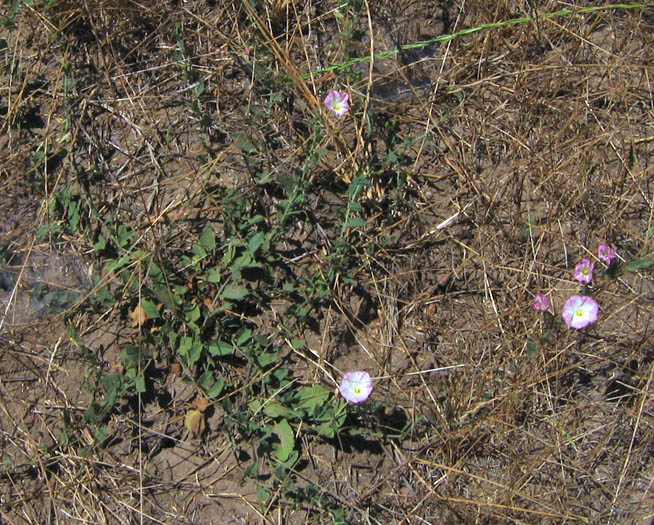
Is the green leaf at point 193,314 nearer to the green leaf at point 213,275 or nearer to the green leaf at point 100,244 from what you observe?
the green leaf at point 213,275

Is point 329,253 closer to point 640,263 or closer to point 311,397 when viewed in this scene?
point 311,397

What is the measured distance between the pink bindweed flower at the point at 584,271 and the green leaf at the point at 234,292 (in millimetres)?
1202

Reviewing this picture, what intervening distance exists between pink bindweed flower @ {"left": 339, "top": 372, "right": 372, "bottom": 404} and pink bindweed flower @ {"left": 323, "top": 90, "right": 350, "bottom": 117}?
101cm

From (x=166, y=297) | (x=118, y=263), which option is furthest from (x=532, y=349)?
(x=118, y=263)

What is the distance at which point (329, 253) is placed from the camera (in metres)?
2.58

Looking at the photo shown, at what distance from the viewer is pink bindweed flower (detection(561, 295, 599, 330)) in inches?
92.4

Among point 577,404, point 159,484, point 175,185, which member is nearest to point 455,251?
point 577,404

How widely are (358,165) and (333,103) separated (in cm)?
26

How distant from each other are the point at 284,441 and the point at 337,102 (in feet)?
4.25

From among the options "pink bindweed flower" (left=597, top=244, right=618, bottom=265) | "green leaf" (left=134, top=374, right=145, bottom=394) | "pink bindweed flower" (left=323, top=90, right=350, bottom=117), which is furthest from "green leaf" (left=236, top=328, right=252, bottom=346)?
"pink bindweed flower" (left=597, top=244, right=618, bottom=265)

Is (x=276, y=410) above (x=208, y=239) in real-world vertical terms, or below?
below

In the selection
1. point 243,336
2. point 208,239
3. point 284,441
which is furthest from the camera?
point 208,239

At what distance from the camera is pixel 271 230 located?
102 inches

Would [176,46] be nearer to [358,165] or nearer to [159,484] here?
[358,165]
